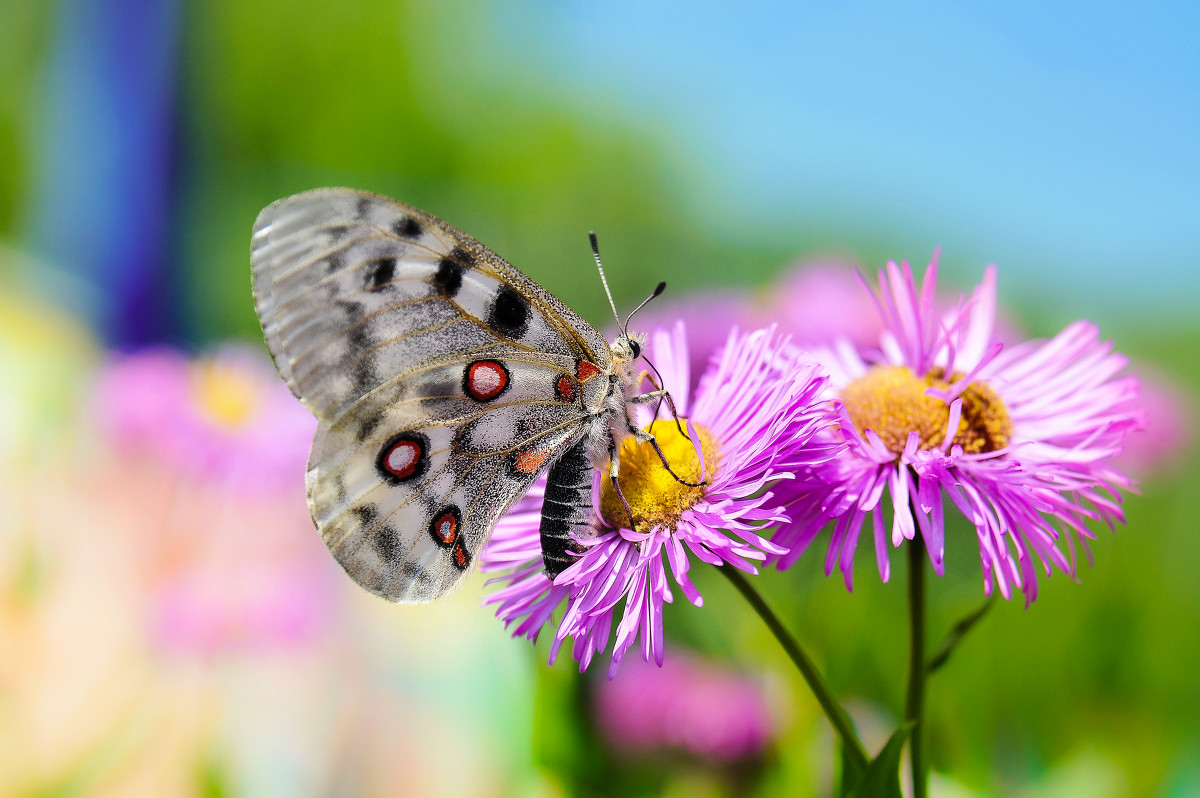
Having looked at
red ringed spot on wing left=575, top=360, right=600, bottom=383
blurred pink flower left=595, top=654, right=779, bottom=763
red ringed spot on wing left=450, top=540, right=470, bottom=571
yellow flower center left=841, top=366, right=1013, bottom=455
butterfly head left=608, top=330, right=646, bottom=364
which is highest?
yellow flower center left=841, top=366, right=1013, bottom=455

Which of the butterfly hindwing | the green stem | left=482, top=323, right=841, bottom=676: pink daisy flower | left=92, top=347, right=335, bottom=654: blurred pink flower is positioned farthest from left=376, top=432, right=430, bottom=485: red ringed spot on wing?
left=92, top=347, right=335, bottom=654: blurred pink flower

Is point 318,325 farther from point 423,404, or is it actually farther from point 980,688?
point 980,688

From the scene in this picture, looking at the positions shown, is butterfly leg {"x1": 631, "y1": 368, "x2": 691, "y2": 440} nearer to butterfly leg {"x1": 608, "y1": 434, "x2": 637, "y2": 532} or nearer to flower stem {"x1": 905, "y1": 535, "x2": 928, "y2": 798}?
butterfly leg {"x1": 608, "y1": 434, "x2": 637, "y2": 532}

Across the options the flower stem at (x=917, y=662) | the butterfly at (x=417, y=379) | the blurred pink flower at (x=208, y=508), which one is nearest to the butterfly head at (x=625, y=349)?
the butterfly at (x=417, y=379)

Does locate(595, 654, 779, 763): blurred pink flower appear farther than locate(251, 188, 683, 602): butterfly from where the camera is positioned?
Yes

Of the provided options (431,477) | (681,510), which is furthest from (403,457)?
(681,510)

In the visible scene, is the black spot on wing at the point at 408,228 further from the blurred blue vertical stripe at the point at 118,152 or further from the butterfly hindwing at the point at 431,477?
the blurred blue vertical stripe at the point at 118,152

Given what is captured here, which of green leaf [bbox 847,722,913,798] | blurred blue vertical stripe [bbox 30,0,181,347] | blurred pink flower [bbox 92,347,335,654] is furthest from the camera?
blurred blue vertical stripe [bbox 30,0,181,347]
